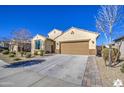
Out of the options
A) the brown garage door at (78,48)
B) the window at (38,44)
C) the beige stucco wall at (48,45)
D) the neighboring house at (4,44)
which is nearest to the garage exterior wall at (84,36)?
the brown garage door at (78,48)

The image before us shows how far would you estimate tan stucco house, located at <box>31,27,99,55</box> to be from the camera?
56.4 feet

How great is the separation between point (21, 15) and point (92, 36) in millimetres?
10133

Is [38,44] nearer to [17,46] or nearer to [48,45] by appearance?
[48,45]

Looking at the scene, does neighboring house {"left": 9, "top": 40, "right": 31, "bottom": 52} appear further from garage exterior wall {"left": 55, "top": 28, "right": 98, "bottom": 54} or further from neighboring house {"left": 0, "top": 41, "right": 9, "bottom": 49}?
garage exterior wall {"left": 55, "top": 28, "right": 98, "bottom": 54}

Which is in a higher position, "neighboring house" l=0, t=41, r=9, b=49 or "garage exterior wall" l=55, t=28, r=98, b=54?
"garage exterior wall" l=55, t=28, r=98, b=54

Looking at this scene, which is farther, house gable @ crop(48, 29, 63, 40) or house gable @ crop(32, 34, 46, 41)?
house gable @ crop(32, 34, 46, 41)

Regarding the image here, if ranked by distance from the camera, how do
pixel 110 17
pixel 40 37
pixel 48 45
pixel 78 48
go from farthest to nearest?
pixel 40 37 < pixel 48 45 < pixel 78 48 < pixel 110 17

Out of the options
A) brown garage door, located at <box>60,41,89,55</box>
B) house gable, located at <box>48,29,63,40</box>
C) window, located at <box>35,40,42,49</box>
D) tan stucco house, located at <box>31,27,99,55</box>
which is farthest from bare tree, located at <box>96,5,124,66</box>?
window, located at <box>35,40,42,49</box>

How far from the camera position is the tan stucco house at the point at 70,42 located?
17.2m

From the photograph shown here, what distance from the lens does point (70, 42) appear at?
18.4m

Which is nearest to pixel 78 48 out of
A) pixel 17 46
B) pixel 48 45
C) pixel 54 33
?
pixel 48 45

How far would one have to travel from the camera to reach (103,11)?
1034 centimetres
